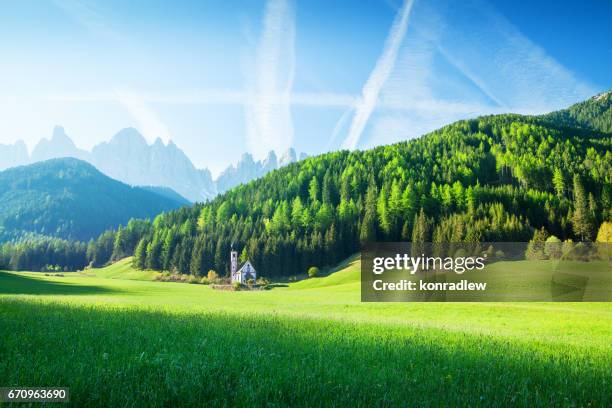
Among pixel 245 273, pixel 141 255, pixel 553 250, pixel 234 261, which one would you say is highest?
pixel 553 250

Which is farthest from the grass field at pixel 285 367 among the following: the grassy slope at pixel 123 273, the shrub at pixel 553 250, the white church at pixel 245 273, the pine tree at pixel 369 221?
the grassy slope at pixel 123 273

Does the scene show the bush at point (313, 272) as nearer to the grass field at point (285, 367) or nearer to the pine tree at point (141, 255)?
the pine tree at point (141, 255)

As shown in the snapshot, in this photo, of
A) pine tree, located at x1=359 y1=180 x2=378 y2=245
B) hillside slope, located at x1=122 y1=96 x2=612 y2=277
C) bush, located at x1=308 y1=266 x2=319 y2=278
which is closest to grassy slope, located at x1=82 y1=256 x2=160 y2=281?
hillside slope, located at x1=122 y1=96 x2=612 y2=277

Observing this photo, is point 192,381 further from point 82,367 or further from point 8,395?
point 8,395

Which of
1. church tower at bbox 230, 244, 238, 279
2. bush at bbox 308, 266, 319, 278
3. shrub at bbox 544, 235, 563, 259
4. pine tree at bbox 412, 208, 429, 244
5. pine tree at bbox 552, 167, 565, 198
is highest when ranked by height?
pine tree at bbox 552, 167, 565, 198

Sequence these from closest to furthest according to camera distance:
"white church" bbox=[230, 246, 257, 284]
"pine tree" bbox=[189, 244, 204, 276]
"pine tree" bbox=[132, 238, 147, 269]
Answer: "white church" bbox=[230, 246, 257, 284]
"pine tree" bbox=[189, 244, 204, 276]
"pine tree" bbox=[132, 238, 147, 269]

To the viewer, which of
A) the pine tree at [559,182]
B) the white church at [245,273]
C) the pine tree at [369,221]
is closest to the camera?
the white church at [245,273]

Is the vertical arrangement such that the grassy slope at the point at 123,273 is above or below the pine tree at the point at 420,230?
below

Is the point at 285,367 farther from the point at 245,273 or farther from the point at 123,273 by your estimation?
the point at 123,273

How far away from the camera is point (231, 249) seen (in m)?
148

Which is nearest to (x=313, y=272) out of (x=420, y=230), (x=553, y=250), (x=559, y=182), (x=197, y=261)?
(x=420, y=230)

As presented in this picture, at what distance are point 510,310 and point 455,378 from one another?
102 ft

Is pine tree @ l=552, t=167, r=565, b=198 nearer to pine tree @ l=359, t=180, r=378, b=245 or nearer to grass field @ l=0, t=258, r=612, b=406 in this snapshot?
pine tree @ l=359, t=180, r=378, b=245

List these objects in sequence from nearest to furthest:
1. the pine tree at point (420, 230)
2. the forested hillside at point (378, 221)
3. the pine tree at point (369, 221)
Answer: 1. the pine tree at point (420, 230)
2. the forested hillside at point (378, 221)
3. the pine tree at point (369, 221)
